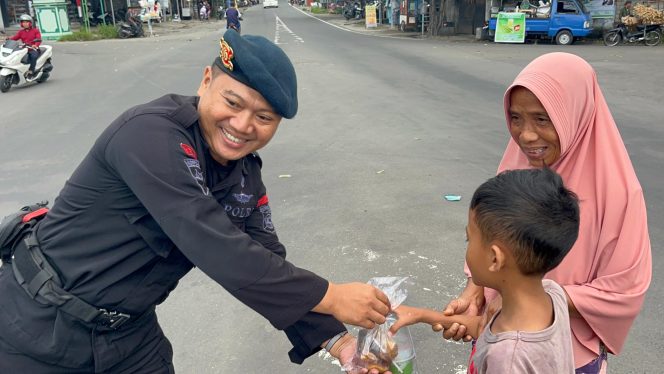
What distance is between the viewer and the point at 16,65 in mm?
11133

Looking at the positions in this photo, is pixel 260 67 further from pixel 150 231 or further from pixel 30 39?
pixel 30 39

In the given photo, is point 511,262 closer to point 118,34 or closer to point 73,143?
point 73,143

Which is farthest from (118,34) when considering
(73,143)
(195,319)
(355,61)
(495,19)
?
(195,319)

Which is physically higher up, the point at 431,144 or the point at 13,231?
the point at 13,231

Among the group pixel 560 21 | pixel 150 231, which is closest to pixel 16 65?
pixel 150 231

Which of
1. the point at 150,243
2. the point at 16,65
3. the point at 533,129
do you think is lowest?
the point at 16,65

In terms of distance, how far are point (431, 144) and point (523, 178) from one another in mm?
5555

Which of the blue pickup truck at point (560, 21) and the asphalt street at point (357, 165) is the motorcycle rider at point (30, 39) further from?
the blue pickup truck at point (560, 21)

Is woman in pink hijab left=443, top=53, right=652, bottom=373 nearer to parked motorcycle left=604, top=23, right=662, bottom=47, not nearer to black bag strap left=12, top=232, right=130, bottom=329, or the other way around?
black bag strap left=12, top=232, right=130, bottom=329

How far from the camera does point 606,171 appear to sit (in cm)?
178

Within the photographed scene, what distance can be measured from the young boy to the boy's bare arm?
0.39 m

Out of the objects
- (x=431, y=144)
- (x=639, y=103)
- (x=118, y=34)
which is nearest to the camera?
(x=431, y=144)

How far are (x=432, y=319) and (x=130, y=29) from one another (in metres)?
26.4

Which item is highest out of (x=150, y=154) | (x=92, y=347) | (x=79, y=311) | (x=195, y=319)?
(x=150, y=154)
